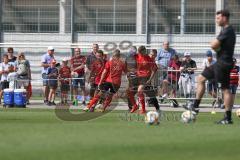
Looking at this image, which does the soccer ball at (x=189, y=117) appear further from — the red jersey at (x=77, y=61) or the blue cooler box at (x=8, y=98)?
the red jersey at (x=77, y=61)

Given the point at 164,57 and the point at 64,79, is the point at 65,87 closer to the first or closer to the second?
the point at 64,79

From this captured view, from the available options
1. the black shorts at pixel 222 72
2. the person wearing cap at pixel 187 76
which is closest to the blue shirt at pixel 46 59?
the person wearing cap at pixel 187 76

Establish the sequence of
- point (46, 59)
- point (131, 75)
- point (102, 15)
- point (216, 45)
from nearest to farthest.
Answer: point (216, 45) < point (131, 75) < point (46, 59) < point (102, 15)

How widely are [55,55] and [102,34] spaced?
343cm

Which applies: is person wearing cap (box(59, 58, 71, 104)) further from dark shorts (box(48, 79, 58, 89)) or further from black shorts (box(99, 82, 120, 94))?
black shorts (box(99, 82, 120, 94))

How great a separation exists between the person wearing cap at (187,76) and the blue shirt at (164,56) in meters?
0.56

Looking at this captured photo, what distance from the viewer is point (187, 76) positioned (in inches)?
1062

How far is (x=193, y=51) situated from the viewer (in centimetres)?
2955

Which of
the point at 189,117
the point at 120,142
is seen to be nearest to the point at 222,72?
the point at 189,117

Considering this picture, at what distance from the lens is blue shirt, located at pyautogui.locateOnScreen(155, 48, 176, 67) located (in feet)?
90.4

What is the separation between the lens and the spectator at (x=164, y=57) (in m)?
27.1

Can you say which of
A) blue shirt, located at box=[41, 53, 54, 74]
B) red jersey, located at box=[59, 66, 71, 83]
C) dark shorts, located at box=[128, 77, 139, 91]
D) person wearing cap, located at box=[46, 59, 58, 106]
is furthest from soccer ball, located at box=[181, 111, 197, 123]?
blue shirt, located at box=[41, 53, 54, 74]

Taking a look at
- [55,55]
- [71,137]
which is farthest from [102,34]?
[71,137]

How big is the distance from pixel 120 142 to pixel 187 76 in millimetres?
15432
